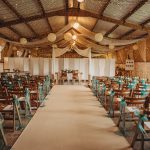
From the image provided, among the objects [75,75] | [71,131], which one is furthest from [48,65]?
[71,131]

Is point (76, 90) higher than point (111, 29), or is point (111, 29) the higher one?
point (111, 29)

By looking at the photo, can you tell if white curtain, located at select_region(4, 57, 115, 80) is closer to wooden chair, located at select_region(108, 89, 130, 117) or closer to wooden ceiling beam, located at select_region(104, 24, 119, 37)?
wooden ceiling beam, located at select_region(104, 24, 119, 37)

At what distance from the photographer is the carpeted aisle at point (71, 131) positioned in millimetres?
5121

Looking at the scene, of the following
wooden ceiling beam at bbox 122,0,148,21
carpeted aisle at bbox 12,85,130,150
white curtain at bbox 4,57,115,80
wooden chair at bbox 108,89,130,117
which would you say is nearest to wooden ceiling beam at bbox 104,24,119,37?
white curtain at bbox 4,57,115,80

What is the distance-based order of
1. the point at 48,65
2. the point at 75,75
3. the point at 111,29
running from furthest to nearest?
the point at 48,65 < the point at 75,75 < the point at 111,29

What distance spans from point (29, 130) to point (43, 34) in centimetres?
1445

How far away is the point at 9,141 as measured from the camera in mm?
5430

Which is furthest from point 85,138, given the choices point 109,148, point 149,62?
point 149,62

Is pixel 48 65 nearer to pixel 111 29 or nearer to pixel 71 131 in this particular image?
pixel 111 29

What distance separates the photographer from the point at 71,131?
608 centimetres

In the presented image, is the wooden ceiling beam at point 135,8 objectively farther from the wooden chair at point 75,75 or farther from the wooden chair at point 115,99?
the wooden chair at point 75,75

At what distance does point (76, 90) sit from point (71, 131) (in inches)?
320

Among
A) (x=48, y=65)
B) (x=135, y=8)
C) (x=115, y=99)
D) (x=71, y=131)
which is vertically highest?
(x=135, y=8)

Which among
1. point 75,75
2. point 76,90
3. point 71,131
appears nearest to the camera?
point 71,131
